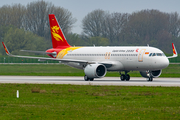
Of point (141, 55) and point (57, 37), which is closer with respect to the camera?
point (141, 55)

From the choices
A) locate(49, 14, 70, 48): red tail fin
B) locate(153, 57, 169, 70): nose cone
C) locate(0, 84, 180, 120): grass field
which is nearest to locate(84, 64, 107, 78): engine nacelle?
locate(153, 57, 169, 70): nose cone

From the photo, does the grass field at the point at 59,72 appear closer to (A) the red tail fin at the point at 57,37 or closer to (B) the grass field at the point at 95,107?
(A) the red tail fin at the point at 57,37

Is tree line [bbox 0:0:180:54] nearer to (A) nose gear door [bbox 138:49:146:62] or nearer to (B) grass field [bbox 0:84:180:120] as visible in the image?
(A) nose gear door [bbox 138:49:146:62]

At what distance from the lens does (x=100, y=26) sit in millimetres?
116688

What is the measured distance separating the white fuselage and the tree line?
61.0m

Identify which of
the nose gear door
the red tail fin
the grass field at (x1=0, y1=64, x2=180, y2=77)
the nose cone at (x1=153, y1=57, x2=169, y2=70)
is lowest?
the grass field at (x1=0, y1=64, x2=180, y2=77)

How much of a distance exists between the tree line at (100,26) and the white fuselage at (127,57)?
61048 mm

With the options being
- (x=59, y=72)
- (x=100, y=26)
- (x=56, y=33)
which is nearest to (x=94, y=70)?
(x=56, y=33)

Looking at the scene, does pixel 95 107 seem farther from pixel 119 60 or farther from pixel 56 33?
pixel 56 33

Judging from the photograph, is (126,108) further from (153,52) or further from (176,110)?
(153,52)

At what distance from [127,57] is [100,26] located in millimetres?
75686

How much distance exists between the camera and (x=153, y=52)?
133ft

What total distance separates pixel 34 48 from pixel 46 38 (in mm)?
10903

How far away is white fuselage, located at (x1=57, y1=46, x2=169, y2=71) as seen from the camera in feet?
132
